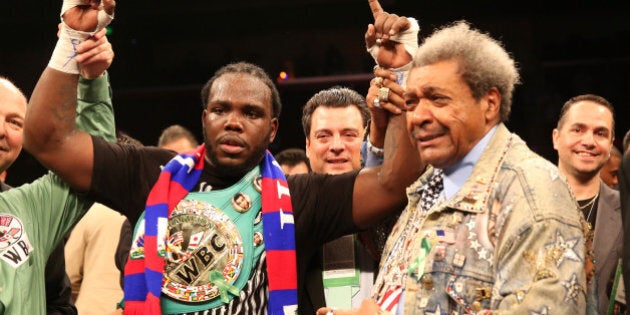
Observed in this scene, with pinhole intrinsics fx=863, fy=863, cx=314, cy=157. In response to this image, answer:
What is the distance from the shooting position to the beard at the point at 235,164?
216 centimetres

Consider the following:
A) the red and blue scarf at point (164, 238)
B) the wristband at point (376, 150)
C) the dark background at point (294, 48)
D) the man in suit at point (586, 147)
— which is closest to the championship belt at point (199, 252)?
the red and blue scarf at point (164, 238)

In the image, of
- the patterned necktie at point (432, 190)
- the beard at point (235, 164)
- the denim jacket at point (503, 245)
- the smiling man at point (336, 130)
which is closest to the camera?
the denim jacket at point (503, 245)

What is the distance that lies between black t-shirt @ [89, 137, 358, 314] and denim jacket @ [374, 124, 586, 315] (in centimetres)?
45

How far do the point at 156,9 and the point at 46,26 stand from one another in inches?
29.2

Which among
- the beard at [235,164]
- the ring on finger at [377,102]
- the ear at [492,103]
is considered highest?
the ring on finger at [377,102]

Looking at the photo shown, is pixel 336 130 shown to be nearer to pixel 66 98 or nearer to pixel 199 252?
pixel 199 252

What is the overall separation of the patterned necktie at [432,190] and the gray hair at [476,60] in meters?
0.19

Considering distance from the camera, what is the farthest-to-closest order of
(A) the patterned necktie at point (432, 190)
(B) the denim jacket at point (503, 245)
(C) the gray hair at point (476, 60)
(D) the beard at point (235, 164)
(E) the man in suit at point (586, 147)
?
1. (E) the man in suit at point (586, 147)
2. (D) the beard at point (235, 164)
3. (A) the patterned necktie at point (432, 190)
4. (C) the gray hair at point (476, 60)
5. (B) the denim jacket at point (503, 245)

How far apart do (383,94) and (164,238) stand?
63 cm

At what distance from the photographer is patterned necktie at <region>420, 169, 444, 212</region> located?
1809mm

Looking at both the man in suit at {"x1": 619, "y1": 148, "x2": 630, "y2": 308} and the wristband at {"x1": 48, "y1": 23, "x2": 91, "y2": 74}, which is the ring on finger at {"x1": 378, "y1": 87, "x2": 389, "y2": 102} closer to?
the man in suit at {"x1": 619, "y1": 148, "x2": 630, "y2": 308}

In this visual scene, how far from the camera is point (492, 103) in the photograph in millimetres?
1711

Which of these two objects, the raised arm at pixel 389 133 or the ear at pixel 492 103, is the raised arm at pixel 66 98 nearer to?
the raised arm at pixel 389 133

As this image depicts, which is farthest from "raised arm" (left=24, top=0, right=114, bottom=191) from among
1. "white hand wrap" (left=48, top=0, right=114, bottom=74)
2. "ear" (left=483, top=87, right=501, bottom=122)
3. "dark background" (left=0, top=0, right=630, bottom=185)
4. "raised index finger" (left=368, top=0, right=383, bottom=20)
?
"dark background" (left=0, top=0, right=630, bottom=185)
